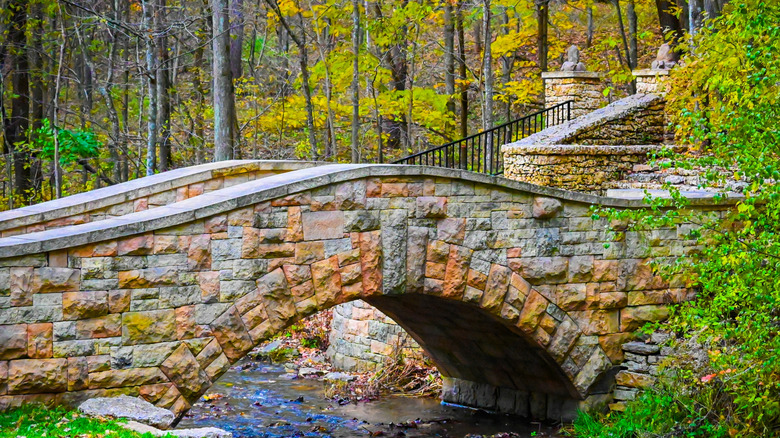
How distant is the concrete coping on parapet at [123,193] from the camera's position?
9.17m

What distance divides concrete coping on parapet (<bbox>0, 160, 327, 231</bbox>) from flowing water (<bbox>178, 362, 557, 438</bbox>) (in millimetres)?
2724

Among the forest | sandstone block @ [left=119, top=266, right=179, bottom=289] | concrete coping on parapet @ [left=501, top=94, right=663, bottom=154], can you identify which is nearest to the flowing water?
sandstone block @ [left=119, top=266, right=179, bottom=289]

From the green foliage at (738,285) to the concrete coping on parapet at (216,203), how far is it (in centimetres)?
162

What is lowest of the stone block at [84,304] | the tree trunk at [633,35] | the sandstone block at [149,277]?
the stone block at [84,304]

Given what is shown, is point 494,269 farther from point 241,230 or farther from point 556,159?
point 556,159

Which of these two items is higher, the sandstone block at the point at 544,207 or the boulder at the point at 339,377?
the sandstone block at the point at 544,207

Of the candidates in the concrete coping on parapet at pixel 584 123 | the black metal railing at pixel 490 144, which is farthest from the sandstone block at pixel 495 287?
the concrete coping on parapet at pixel 584 123

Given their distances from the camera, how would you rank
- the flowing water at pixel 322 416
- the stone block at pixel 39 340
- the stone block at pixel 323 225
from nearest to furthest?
the stone block at pixel 39 340, the stone block at pixel 323 225, the flowing water at pixel 322 416

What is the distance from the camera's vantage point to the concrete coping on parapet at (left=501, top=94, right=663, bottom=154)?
14562 millimetres

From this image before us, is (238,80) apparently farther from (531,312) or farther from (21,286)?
(21,286)

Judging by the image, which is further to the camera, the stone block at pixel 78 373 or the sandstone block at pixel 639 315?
the sandstone block at pixel 639 315

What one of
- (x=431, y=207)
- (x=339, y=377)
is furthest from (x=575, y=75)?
(x=431, y=207)

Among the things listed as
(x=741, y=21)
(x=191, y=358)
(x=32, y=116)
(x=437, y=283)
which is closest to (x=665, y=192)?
(x=741, y=21)

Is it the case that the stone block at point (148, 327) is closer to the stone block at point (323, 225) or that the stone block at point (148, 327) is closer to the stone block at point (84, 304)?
the stone block at point (84, 304)
